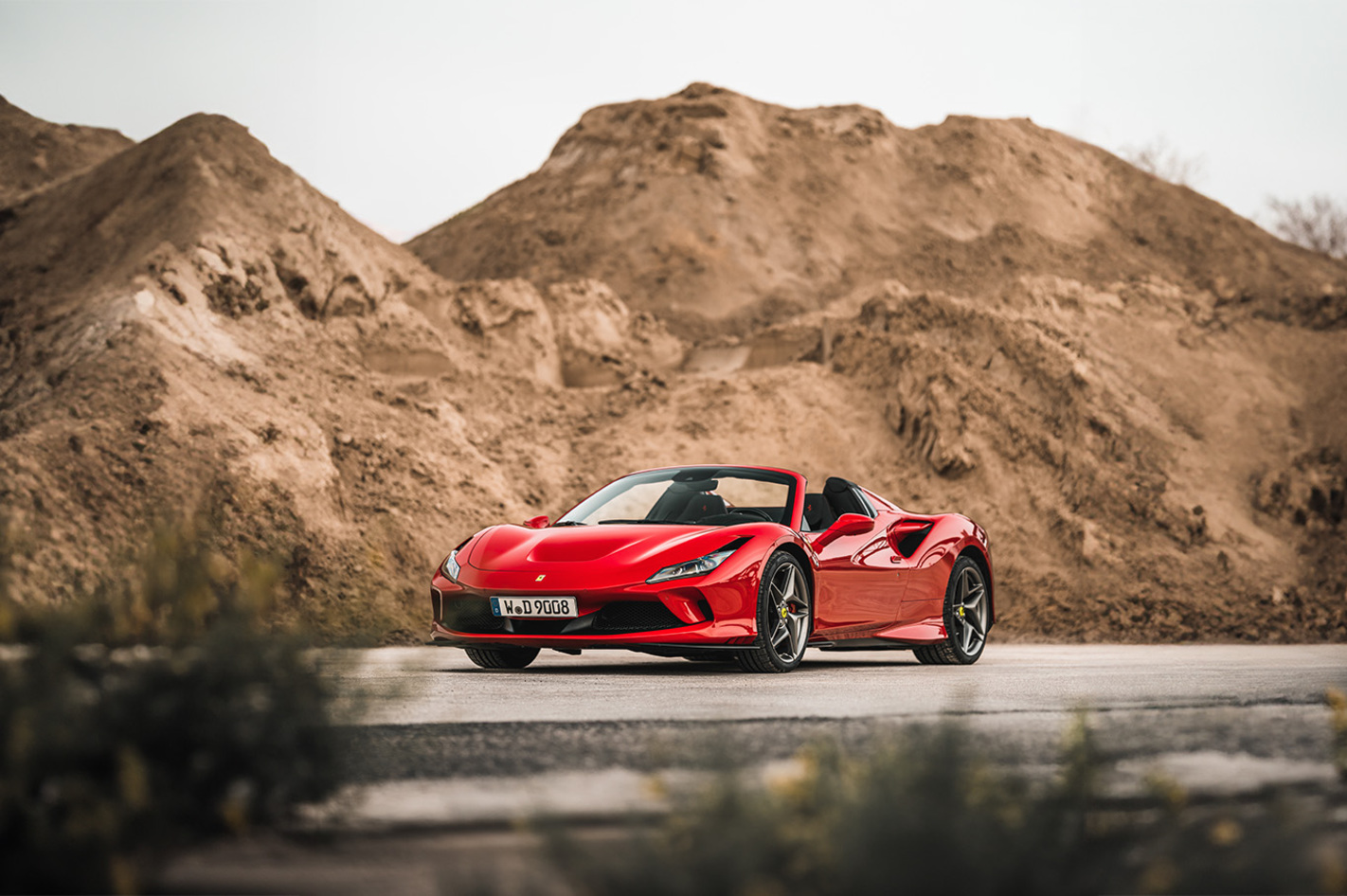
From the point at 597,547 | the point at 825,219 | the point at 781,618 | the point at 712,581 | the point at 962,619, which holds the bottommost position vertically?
the point at 962,619

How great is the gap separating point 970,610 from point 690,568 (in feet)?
11.3

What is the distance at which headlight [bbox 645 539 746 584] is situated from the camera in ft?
24.1

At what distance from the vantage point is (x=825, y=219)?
33.8 m

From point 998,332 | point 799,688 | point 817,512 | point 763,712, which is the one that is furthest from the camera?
point 998,332

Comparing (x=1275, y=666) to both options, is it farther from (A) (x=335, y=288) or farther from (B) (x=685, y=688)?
(A) (x=335, y=288)

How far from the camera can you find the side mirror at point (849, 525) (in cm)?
845

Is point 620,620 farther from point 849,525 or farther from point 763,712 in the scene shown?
point 763,712

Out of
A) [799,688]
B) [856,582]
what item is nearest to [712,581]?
[799,688]

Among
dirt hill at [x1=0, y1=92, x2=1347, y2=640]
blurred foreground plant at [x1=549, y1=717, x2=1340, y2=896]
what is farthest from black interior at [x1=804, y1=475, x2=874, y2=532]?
blurred foreground plant at [x1=549, y1=717, x2=1340, y2=896]

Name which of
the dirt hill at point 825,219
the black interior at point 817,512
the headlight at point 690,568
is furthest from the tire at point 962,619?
the dirt hill at point 825,219

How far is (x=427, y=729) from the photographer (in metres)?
4.46

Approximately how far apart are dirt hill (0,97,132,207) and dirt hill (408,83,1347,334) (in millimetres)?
8913

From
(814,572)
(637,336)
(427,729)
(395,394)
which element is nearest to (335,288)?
(395,394)

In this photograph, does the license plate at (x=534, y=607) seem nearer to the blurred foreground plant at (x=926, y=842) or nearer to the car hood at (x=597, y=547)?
the car hood at (x=597, y=547)
